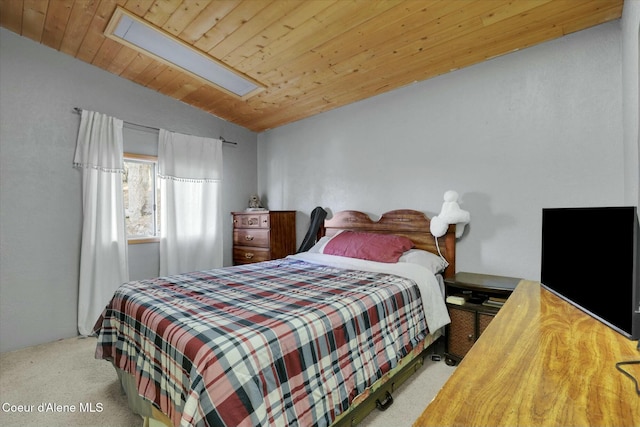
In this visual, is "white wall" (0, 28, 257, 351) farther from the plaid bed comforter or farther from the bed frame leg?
the bed frame leg

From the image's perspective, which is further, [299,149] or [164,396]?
[299,149]

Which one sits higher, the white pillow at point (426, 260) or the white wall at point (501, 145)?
the white wall at point (501, 145)

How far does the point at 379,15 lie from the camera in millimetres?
1990

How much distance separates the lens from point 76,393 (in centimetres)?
201

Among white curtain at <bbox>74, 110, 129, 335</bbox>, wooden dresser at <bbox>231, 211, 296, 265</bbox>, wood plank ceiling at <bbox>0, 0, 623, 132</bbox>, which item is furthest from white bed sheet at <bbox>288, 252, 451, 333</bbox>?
white curtain at <bbox>74, 110, 129, 335</bbox>

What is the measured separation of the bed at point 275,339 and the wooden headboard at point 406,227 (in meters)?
0.09

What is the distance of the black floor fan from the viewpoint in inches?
136

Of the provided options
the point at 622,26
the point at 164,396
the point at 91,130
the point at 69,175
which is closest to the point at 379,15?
the point at 622,26

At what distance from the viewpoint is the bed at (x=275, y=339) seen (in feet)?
3.66

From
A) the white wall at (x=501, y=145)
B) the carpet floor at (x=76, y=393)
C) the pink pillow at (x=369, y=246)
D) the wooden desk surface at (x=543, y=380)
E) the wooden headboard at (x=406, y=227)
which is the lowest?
the carpet floor at (x=76, y=393)

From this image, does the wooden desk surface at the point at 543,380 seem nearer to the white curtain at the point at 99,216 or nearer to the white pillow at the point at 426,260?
the white pillow at the point at 426,260

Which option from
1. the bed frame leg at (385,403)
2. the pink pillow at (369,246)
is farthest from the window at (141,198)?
the bed frame leg at (385,403)

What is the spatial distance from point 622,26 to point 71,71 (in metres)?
4.42

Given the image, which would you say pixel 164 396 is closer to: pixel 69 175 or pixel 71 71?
pixel 69 175
